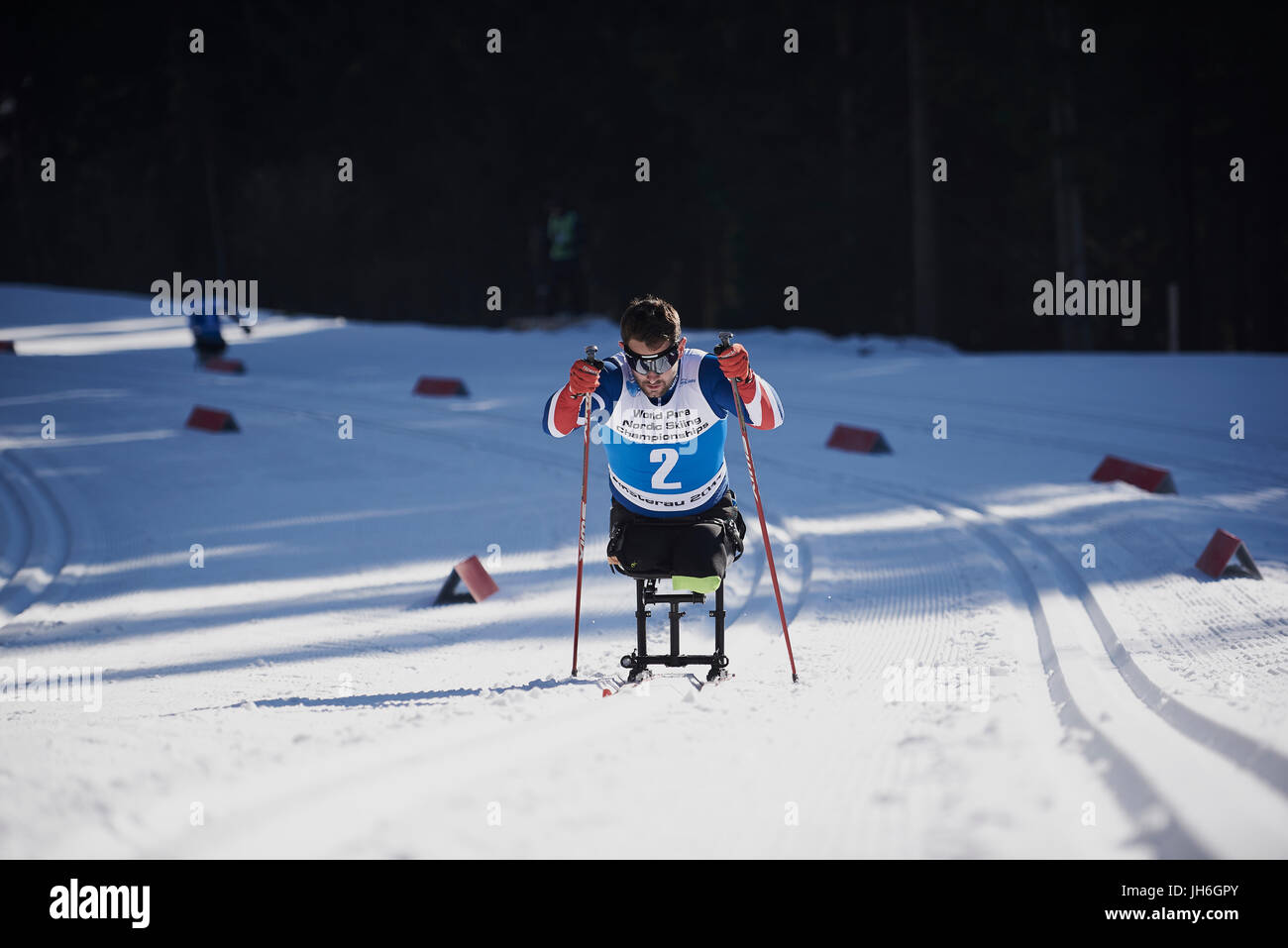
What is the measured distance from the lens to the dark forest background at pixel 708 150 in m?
28.1

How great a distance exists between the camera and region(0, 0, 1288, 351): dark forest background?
92.1 ft

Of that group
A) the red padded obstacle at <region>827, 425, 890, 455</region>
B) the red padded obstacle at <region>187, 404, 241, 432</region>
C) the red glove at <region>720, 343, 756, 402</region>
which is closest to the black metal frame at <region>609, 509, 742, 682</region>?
the red glove at <region>720, 343, 756, 402</region>

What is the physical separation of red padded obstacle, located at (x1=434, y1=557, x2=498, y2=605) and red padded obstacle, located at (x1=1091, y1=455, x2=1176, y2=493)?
5.55m

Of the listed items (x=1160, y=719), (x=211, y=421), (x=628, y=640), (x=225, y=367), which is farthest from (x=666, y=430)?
(x=225, y=367)

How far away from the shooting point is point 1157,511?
8328mm

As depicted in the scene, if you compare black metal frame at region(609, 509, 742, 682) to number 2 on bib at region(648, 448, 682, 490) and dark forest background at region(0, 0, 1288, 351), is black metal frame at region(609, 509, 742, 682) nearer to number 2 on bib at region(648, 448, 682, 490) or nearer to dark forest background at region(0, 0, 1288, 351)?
number 2 on bib at region(648, 448, 682, 490)

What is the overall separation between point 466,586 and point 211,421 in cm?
737

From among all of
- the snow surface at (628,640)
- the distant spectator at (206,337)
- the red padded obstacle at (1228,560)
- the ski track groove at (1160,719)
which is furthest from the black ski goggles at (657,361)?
the distant spectator at (206,337)

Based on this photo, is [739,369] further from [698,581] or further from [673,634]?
[673,634]

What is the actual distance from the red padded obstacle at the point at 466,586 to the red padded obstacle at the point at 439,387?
28.3ft

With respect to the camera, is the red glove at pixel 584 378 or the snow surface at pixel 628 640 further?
the red glove at pixel 584 378

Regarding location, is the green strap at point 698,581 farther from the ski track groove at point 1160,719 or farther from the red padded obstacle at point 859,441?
the red padded obstacle at point 859,441

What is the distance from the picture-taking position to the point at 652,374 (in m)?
4.90
